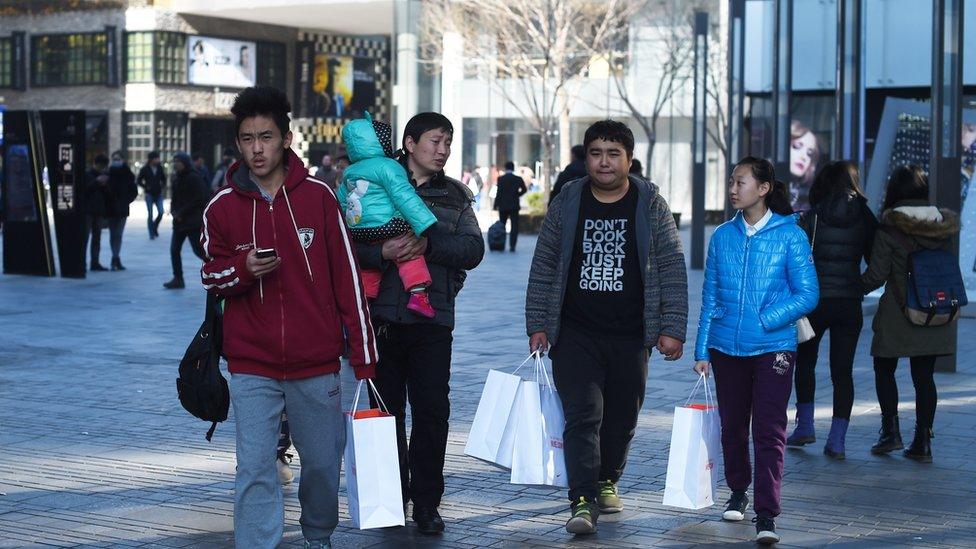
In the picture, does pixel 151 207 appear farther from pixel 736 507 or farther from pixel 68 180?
pixel 736 507

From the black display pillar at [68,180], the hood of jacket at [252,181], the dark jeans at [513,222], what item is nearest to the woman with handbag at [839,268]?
the hood of jacket at [252,181]

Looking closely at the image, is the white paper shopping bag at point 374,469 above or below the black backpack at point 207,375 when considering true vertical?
below

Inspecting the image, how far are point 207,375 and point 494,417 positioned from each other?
152cm

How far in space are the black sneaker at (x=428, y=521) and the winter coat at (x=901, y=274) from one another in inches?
122

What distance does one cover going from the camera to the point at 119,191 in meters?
21.7

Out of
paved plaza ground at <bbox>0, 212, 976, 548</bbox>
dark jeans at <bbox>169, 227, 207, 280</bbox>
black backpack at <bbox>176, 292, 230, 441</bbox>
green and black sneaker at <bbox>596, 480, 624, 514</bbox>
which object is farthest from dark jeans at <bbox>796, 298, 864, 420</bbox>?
dark jeans at <bbox>169, 227, 207, 280</bbox>

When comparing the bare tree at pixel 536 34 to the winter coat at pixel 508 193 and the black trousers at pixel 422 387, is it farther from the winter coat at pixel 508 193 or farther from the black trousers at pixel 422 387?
the black trousers at pixel 422 387

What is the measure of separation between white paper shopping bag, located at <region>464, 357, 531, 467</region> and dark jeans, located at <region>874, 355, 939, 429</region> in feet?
9.12

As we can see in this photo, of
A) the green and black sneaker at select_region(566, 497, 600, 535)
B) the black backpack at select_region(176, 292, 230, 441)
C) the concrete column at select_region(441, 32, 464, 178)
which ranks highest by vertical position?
the concrete column at select_region(441, 32, 464, 178)

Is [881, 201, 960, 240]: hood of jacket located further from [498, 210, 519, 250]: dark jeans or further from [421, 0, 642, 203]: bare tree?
[421, 0, 642, 203]: bare tree

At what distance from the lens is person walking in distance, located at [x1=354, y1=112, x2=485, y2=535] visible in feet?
19.8

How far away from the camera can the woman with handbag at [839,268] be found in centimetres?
800

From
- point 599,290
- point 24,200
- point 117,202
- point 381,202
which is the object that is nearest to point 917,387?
point 599,290

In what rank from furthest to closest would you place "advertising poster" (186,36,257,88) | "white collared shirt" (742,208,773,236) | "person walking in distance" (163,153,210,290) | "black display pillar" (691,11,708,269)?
"advertising poster" (186,36,257,88)
"black display pillar" (691,11,708,269)
"person walking in distance" (163,153,210,290)
"white collared shirt" (742,208,773,236)
